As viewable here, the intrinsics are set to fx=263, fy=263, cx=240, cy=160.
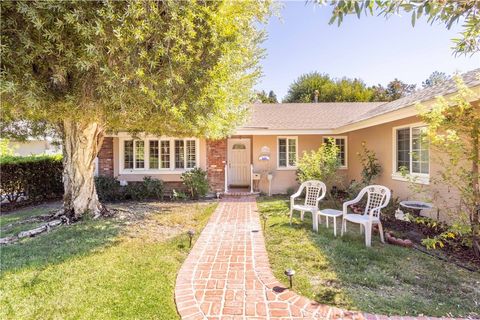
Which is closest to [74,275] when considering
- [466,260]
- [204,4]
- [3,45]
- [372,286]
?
[3,45]

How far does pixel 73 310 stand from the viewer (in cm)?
327

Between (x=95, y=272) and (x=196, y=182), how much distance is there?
7.08 m

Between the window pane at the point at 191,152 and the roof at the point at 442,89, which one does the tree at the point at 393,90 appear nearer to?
the roof at the point at 442,89

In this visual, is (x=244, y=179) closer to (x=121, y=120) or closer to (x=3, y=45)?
(x=121, y=120)

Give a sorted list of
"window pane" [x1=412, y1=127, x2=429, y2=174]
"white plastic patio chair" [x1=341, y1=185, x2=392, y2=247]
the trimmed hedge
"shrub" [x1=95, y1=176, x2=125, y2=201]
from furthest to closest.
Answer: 1. "shrub" [x1=95, y1=176, x2=125, y2=201]
2. the trimmed hedge
3. "window pane" [x1=412, y1=127, x2=429, y2=174]
4. "white plastic patio chair" [x1=341, y1=185, x2=392, y2=247]

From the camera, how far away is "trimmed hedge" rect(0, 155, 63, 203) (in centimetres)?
1005

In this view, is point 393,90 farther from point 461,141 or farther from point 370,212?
point 370,212

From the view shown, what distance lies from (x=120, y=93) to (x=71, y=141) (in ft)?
11.0

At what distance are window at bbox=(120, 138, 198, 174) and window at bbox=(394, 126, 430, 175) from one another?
8149mm

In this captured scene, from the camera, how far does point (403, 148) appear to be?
855 cm

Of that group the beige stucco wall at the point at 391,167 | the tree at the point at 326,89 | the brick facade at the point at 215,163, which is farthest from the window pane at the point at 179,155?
the tree at the point at 326,89

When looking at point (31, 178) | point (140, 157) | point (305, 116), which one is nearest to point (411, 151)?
point (305, 116)

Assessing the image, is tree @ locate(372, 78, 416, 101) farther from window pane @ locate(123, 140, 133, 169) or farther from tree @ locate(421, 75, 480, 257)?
tree @ locate(421, 75, 480, 257)

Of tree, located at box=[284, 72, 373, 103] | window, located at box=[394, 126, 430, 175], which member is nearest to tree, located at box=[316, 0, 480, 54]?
window, located at box=[394, 126, 430, 175]
